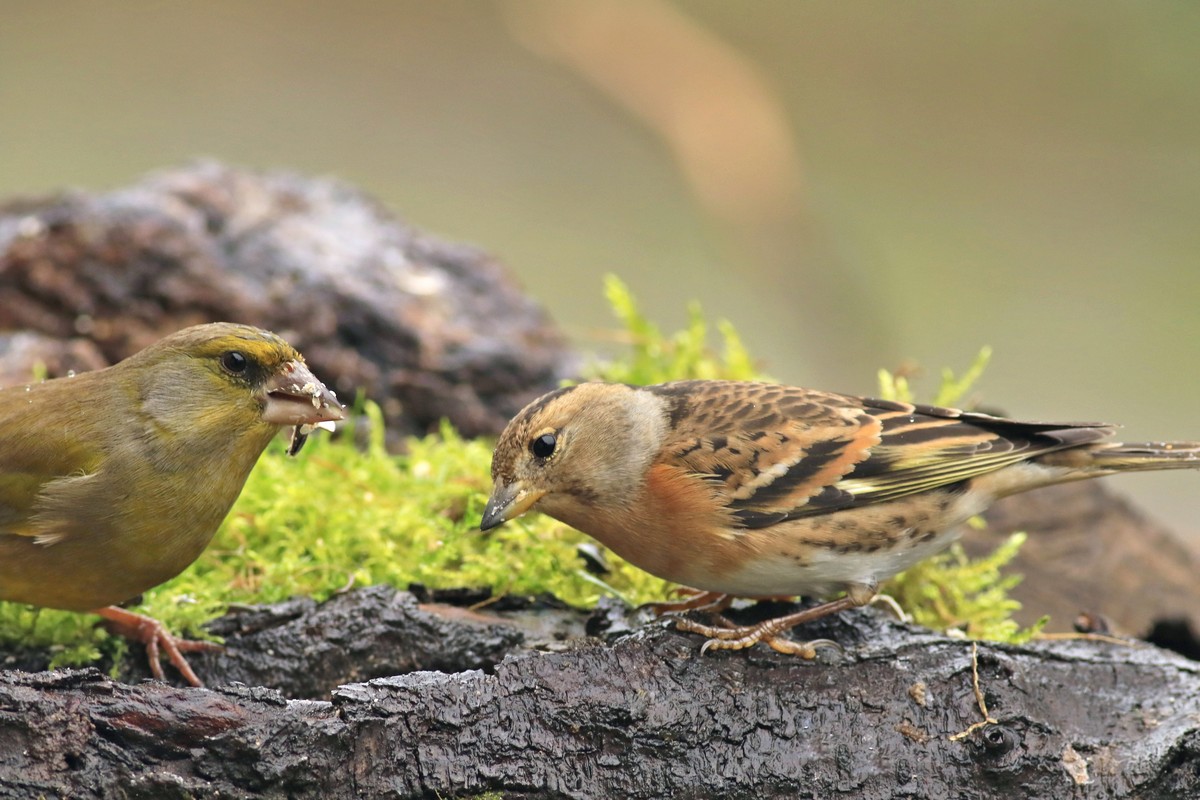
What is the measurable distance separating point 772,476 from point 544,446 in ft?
2.91

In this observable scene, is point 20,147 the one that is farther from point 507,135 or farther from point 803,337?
point 803,337

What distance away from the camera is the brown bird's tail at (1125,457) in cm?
498

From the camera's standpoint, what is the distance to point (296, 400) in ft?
15.2

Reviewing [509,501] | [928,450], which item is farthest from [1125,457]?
[509,501]

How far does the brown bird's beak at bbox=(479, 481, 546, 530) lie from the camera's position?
4.62 meters

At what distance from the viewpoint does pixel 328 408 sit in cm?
463

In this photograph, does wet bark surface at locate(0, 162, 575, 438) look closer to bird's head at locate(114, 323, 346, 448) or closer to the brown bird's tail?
bird's head at locate(114, 323, 346, 448)

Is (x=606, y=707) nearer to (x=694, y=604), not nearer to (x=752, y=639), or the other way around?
(x=752, y=639)

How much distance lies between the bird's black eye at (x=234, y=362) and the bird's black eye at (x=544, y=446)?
1.13 meters

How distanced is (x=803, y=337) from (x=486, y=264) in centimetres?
385

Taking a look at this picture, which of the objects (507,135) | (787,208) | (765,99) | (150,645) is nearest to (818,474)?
(150,645)

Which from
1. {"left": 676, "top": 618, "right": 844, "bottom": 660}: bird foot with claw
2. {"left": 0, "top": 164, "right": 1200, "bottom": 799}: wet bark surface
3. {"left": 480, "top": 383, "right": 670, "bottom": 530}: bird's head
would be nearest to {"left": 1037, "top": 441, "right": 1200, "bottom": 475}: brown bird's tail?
{"left": 0, "top": 164, "right": 1200, "bottom": 799}: wet bark surface

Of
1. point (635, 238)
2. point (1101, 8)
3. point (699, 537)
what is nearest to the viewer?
point (699, 537)

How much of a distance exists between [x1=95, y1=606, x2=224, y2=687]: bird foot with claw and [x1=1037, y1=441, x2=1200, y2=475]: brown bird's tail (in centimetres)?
345
